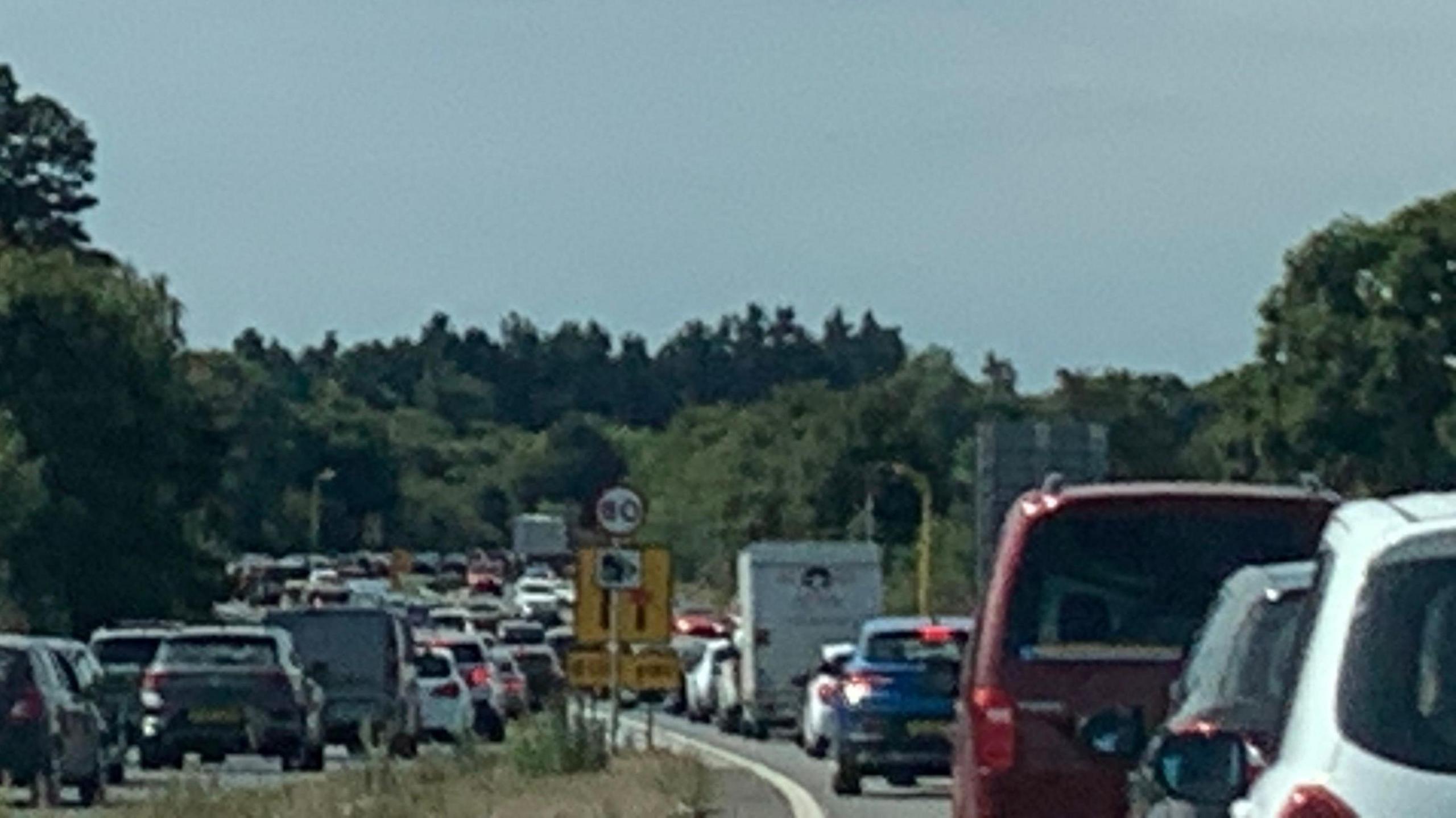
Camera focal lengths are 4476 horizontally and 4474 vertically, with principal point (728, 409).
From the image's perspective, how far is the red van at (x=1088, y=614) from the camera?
16391mm

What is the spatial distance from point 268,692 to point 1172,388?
5990 inches

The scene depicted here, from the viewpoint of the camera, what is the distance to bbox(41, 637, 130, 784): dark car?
36000 millimetres

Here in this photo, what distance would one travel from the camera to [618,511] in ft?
126

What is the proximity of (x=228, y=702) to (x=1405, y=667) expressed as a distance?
112 feet

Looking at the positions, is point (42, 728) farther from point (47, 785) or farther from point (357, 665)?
point (357, 665)

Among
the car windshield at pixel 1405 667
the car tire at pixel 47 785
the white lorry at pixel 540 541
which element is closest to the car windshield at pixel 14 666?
the car tire at pixel 47 785

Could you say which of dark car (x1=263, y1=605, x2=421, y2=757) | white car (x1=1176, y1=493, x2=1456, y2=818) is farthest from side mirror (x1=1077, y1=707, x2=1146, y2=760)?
dark car (x1=263, y1=605, x2=421, y2=757)

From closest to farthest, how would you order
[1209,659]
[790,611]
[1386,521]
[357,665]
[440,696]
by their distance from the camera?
[1386,521] < [1209,659] < [357,665] < [440,696] < [790,611]

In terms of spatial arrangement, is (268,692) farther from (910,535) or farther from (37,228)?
(910,535)

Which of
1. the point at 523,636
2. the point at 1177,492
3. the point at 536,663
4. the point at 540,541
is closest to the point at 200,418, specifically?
the point at 523,636

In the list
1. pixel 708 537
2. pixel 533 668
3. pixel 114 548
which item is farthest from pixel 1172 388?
pixel 533 668

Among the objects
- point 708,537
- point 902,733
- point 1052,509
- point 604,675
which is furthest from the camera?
point 708,537

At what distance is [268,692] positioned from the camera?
4234 centimetres

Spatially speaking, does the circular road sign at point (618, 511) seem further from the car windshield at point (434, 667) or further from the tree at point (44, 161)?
the tree at point (44, 161)
